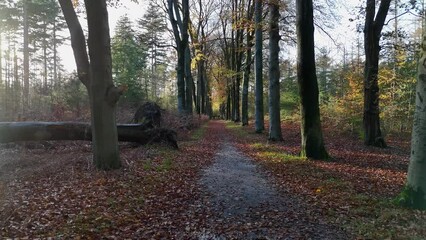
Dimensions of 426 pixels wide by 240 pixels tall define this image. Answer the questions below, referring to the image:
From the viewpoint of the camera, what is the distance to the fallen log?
10.7 meters

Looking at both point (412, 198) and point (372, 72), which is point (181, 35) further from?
point (412, 198)

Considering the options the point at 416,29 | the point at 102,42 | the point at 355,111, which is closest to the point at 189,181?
the point at 102,42

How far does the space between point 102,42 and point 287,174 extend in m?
5.87

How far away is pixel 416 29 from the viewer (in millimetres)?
26422

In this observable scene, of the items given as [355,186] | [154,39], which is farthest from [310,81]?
[154,39]

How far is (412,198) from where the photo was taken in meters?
5.77

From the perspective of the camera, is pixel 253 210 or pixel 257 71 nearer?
pixel 253 210

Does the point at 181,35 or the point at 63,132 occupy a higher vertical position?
the point at 181,35

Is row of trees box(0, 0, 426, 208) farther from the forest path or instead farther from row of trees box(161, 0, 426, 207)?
the forest path

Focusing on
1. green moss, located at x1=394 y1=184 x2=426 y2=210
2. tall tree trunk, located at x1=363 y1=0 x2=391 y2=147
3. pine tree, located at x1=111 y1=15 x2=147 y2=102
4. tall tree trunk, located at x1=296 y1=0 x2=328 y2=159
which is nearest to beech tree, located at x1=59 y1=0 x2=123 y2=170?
tall tree trunk, located at x1=296 y1=0 x2=328 y2=159

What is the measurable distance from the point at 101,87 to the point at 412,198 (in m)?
7.16

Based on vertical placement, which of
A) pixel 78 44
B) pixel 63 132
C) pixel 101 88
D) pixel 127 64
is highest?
pixel 127 64

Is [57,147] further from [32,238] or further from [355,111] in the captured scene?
[355,111]

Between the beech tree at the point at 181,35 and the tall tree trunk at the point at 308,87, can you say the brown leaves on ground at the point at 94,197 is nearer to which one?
the tall tree trunk at the point at 308,87
